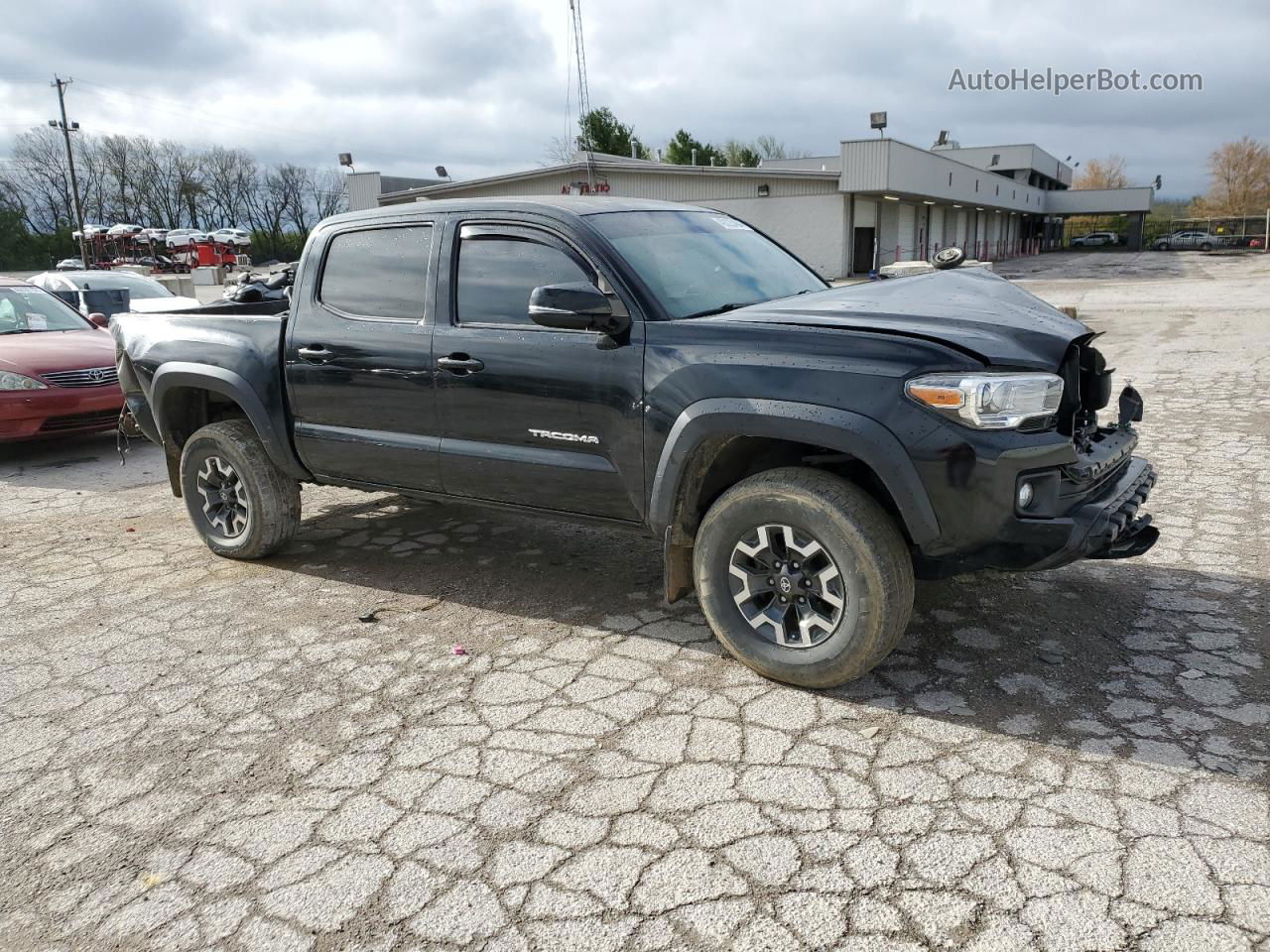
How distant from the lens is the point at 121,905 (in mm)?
2764

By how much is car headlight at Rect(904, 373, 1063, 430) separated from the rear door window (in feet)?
8.08

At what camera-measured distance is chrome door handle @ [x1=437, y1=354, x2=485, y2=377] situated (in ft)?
14.6

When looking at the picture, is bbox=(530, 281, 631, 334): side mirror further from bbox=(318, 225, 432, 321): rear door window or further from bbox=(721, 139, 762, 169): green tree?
bbox=(721, 139, 762, 169): green tree

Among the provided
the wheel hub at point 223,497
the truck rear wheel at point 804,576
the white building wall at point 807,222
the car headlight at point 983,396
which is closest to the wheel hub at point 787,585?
the truck rear wheel at point 804,576

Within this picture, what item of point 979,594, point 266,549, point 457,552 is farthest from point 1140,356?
point 266,549

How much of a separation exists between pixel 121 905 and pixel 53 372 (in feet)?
23.9

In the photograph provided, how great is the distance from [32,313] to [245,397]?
6275mm

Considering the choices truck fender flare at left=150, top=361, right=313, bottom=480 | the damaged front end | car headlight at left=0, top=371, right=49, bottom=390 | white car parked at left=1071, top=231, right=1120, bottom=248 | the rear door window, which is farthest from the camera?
white car parked at left=1071, top=231, right=1120, bottom=248

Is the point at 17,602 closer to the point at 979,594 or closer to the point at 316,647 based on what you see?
the point at 316,647

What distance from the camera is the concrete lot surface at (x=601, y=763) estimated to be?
2.64m

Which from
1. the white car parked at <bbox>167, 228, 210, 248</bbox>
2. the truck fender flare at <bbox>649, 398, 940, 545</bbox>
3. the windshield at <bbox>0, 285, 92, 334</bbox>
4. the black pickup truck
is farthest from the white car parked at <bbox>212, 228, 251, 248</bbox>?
the truck fender flare at <bbox>649, 398, 940, 545</bbox>

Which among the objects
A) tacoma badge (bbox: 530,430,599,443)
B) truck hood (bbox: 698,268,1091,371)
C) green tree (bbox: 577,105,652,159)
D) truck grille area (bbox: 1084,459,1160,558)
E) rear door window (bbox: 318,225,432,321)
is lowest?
truck grille area (bbox: 1084,459,1160,558)

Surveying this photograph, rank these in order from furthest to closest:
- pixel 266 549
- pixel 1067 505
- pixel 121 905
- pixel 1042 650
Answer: pixel 266 549, pixel 1042 650, pixel 1067 505, pixel 121 905

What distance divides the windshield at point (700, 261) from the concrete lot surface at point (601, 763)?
1522 mm
